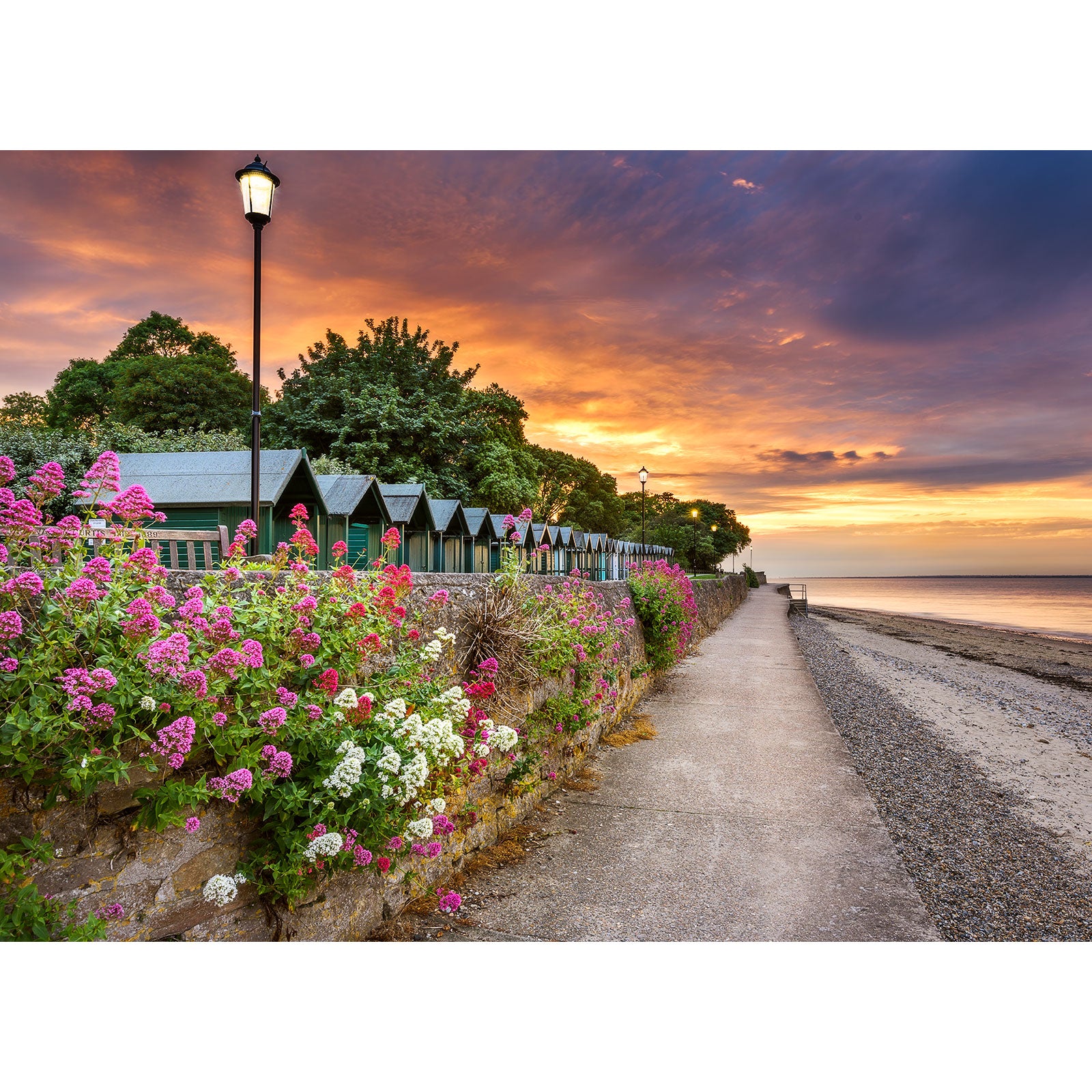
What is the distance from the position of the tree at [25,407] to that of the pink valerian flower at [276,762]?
48937mm

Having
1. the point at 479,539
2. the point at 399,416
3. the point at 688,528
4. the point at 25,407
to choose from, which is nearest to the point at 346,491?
the point at 479,539

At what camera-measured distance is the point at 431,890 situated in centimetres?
335

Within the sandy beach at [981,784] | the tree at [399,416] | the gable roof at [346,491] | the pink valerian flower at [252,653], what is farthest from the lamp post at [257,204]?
the tree at [399,416]

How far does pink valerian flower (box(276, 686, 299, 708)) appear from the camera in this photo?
2.33 meters

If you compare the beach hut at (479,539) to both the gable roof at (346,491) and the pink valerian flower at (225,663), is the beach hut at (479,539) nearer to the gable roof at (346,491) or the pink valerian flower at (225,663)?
the gable roof at (346,491)

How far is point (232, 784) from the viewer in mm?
2064

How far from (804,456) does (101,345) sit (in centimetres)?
1940

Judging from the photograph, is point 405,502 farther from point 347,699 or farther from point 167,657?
point 167,657

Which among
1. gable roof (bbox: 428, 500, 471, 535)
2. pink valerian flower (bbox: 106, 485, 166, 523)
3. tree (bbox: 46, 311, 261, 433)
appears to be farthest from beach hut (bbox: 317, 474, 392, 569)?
tree (bbox: 46, 311, 261, 433)

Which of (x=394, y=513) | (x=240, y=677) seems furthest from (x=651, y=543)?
(x=240, y=677)

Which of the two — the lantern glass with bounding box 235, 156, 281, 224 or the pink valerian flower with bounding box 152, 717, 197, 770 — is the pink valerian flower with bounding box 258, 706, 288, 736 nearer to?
the pink valerian flower with bounding box 152, 717, 197, 770

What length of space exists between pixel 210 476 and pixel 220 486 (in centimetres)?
47
